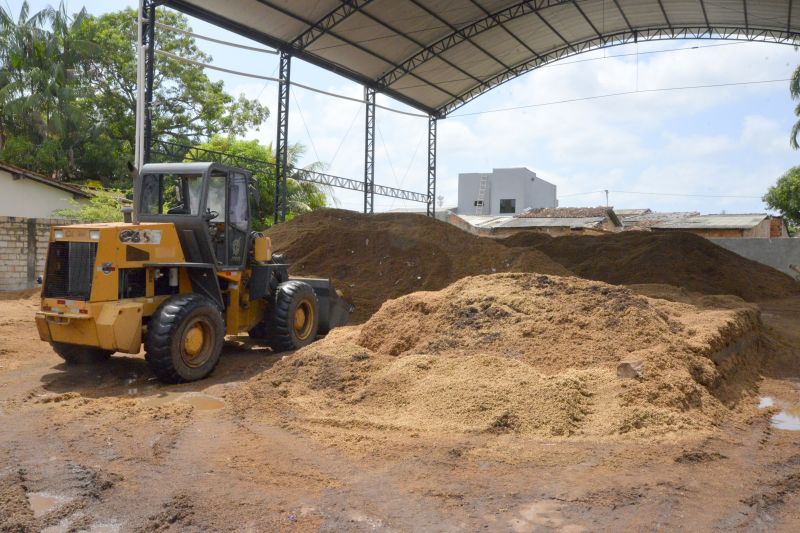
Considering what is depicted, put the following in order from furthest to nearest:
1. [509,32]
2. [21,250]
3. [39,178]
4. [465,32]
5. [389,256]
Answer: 1. [509,32]
2. [465,32]
3. [39,178]
4. [389,256]
5. [21,250]

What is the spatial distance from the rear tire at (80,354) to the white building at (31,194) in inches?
656

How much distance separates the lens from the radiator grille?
7703 millimetres

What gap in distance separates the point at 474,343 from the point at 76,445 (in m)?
4.27

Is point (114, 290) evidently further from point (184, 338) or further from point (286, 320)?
point (286, 320)

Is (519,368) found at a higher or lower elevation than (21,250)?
lower

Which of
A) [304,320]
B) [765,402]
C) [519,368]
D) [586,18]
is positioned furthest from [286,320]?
[586,18]

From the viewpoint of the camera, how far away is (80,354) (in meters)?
8.53

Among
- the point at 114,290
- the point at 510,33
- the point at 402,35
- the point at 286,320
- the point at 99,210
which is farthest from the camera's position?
A: the point at 510,33

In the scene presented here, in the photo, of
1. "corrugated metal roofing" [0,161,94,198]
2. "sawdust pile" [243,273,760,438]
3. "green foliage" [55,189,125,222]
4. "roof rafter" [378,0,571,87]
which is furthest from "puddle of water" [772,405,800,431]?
"corrugated metal roofing" [0,161,94,198]

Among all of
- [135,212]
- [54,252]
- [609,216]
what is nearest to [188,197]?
[135,212]

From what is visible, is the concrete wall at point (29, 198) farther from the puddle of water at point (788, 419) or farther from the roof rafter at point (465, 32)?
the puddle of water at point (788, 419)

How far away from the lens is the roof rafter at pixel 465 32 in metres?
25.5

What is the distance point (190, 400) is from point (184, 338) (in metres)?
0.93

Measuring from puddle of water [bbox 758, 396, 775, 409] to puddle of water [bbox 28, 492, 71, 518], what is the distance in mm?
7117
